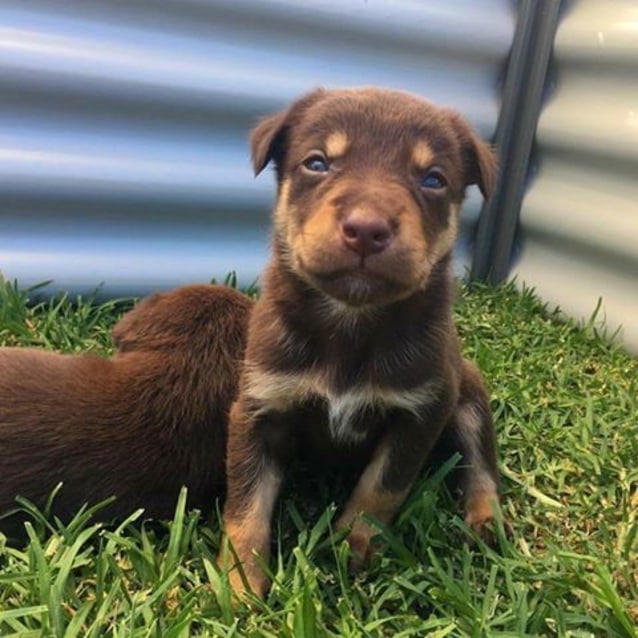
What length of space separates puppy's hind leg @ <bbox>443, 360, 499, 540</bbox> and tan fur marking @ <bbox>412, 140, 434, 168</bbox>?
0.88 m

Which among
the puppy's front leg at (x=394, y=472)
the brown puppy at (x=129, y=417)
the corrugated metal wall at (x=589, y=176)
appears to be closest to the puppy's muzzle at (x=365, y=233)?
the puppy's front leg at (x=394, y=472)

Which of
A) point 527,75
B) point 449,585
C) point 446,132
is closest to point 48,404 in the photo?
point 449,585

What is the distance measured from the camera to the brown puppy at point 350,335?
238 centimetres

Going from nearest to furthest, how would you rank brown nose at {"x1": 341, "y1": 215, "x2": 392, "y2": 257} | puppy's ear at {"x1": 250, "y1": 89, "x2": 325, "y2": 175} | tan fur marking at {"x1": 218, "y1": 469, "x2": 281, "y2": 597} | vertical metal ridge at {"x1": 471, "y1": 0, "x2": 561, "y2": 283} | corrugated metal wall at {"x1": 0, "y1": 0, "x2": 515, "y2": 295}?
1. brown nose at {"x1": 341, "y1": 215, "x2": 392, "y2": 257}
2. tan fur marking at {"x1": 218, "y1": 469, "x2": 281, "y2": 597}
3. puppy's ear at {"x1": 250, "y1": 89, "x2": 325, "y2": 175}
4. corrugated metal wall at {"x1": 0, "y1": 0, "x2": 515, "y2": 295}
5. vertical metal ridge at {"x1": 471, "y1": 0, "x2": 561, "y2": 283}

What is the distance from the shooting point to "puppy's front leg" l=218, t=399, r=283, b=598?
2.34 m

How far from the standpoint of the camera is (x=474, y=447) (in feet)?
9.28

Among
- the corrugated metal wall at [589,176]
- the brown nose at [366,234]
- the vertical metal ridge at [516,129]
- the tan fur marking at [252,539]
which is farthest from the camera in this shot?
the vertical metal ridge at [516,129]

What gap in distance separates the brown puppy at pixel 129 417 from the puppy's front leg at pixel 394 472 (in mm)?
482

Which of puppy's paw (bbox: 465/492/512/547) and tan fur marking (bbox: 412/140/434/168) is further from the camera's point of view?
puppy's paw (bbox: 465/492/512/547)

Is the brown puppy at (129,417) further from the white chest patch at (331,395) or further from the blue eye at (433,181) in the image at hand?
the blue eye at (433,181)

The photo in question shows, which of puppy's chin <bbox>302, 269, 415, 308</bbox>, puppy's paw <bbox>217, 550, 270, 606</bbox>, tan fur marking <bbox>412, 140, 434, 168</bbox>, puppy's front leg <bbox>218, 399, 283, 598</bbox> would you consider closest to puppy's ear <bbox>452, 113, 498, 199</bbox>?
tan fur marking <bbox>412, 140, 434, 168</bbox>

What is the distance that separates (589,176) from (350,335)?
8.63 feet

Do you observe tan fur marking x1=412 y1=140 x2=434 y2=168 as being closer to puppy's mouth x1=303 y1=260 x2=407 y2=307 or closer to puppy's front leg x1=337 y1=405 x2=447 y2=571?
puppy's mouth x1=303 y1=260 x2=407 y2=307

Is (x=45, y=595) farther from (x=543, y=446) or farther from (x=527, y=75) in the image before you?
(x=527, y=75)
